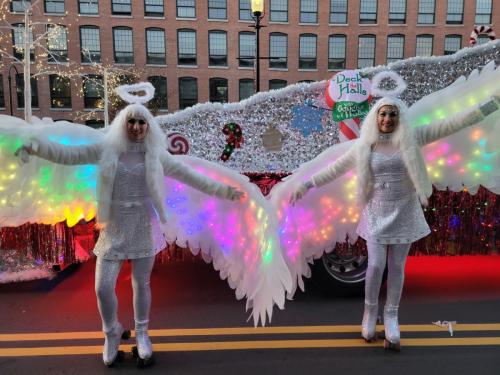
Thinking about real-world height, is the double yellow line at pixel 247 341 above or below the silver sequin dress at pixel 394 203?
below

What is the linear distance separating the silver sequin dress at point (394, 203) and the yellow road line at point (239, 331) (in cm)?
93

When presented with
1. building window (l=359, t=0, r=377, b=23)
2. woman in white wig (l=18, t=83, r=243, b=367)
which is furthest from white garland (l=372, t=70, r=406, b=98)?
building window (l=359, t=0, r=377, b=23)

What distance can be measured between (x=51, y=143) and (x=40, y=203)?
0.60 m

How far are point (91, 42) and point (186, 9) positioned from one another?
7141 mm

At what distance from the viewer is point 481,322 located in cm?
347

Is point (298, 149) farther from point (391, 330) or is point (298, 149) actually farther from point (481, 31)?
point (481, 31)

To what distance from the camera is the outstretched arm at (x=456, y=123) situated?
285 cm

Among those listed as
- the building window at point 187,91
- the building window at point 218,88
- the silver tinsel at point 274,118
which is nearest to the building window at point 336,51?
the building window at point 218,88

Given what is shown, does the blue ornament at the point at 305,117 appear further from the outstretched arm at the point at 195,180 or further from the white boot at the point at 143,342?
the white boot at the point at 143,342

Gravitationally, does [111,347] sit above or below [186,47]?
below

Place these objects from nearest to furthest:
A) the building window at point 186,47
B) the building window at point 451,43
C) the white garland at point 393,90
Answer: the white garland at point 393,90 < the building window at point 186,47 < the building window at point 451,43

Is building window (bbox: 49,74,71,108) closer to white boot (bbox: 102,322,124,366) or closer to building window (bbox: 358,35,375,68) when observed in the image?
building window (bbox: 358,35,375,68)

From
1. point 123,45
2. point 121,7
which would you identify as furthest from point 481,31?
point 121,7

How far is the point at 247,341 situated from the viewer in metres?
3.19
